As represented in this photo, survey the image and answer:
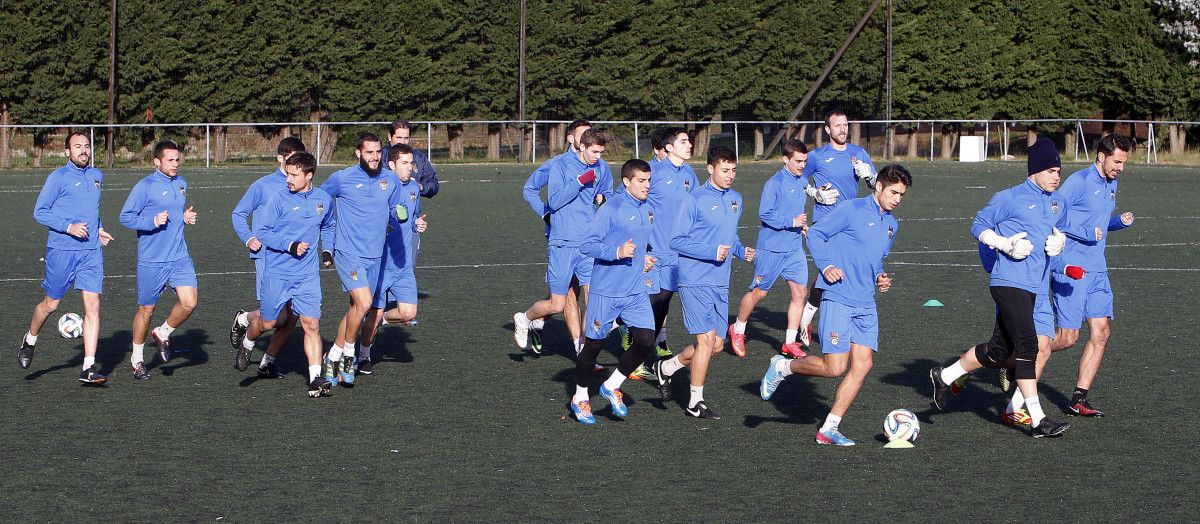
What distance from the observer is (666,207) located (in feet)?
40.0

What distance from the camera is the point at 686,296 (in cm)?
1013

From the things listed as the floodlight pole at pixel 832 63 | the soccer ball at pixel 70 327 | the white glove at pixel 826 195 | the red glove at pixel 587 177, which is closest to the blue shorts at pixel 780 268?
the white glove at pixel 826 195

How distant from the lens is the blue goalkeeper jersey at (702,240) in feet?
33.1

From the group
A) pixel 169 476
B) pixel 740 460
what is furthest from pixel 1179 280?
pixel 169 476

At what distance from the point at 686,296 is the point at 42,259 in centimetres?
1289

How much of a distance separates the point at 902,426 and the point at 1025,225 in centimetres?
162

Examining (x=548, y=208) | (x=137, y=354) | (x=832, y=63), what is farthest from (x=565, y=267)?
(x=832, y=63)

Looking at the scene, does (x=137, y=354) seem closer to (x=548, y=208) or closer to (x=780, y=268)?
(x=548, y=208)

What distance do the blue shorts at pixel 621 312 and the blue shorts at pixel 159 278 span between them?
3635mm

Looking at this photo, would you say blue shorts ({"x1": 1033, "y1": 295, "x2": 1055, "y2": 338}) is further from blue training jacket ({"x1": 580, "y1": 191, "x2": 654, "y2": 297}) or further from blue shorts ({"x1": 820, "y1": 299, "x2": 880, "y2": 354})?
blue training jacket ({"x1": 580, "y1": 191, "x2": 654, "y2": 297})

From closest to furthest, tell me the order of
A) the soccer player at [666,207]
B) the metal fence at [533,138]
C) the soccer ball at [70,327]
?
the soccer player at [666,207] → the soccer ball at [70,327] → the metal fence at [533,138]

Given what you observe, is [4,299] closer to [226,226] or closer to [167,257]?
[167,257]

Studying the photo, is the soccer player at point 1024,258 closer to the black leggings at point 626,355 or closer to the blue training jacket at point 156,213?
the black leggings at point 626,355

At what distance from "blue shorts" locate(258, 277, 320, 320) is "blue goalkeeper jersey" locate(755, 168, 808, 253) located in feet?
13.3
